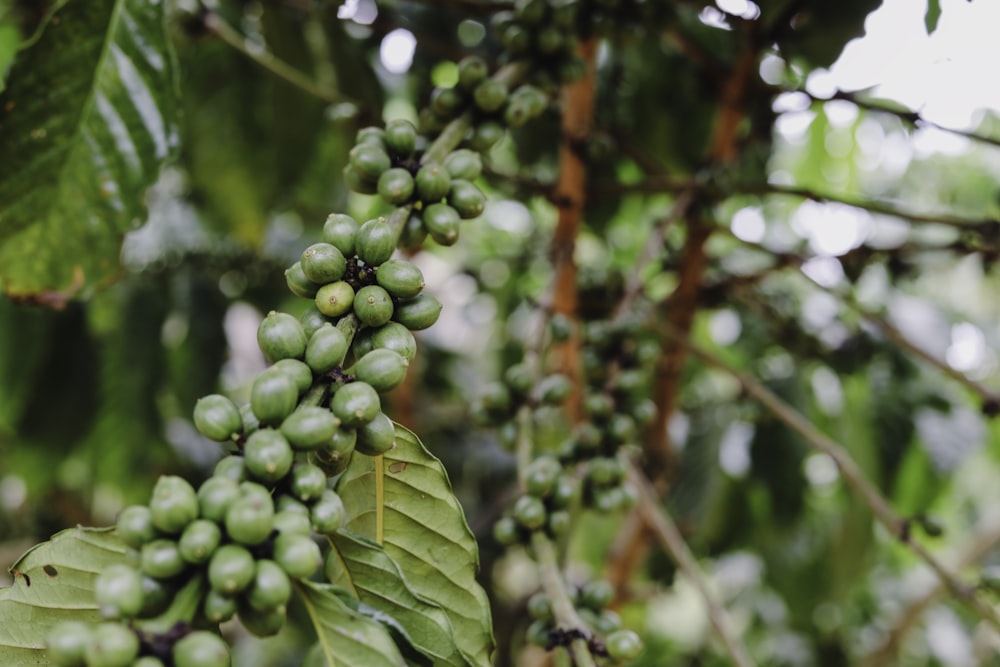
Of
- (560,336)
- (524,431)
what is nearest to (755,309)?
(560,336)

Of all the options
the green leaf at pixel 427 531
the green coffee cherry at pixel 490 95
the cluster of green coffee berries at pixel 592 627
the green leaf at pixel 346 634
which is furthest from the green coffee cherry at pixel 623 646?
the green coffee cherry at pixel 490 95

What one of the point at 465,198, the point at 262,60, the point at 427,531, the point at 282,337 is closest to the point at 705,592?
the point at 427,531

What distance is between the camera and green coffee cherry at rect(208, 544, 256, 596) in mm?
536

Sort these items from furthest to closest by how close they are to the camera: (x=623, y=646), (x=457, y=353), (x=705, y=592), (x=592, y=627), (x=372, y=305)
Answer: (x=457, y=353) < (x=705, y=592) < (x=592, y=627) < (x=623, y=646) < (x=372, y=305)

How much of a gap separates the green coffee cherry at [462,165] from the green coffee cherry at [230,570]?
0.49 meters

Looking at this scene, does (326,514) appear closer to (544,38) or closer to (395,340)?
(395,340)

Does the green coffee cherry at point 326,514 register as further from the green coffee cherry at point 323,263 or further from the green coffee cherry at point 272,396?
the green coffee cherry at point 323,263

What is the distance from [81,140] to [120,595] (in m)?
0.74

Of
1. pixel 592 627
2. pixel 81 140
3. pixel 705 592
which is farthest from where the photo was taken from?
pixel 705 592

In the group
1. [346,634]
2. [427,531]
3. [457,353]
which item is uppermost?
[346,634]

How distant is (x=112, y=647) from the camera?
19.8 inches

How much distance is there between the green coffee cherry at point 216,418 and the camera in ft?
2.09

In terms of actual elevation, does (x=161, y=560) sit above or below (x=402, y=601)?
above

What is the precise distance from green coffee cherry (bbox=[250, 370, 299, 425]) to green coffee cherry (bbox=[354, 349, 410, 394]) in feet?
0.21
